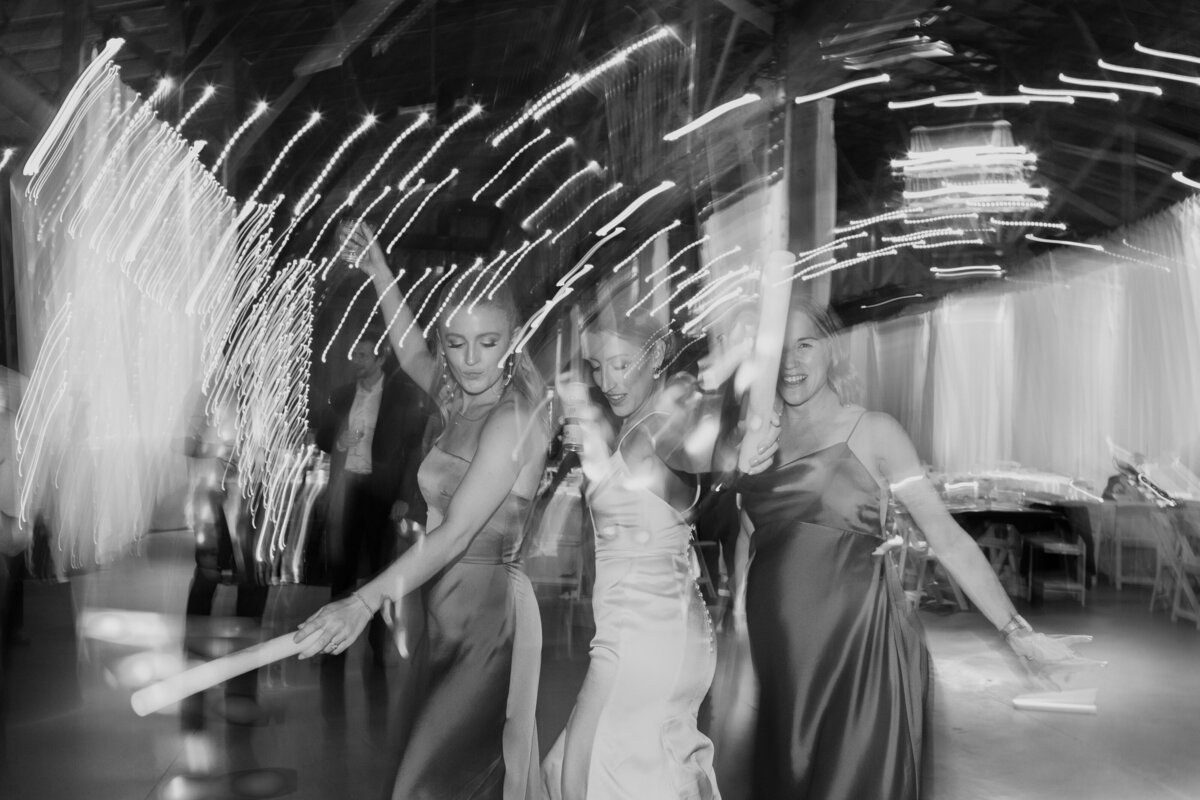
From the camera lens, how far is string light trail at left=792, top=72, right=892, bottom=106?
186 cm

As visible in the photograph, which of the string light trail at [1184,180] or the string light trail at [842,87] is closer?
the string light trail at [1184,180]

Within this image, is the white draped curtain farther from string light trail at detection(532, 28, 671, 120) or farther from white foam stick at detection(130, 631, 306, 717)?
white foam stick at detection(130, 631, 306, 717)

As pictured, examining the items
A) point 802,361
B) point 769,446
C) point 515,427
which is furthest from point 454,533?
point 802,361

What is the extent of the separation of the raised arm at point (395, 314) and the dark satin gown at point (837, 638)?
2.41ft

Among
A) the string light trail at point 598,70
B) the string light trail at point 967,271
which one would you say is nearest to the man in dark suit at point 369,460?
the string light trail at point 598,70

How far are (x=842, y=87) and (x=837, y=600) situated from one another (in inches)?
37.4

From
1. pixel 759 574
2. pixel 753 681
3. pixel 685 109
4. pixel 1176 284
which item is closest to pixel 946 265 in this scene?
A: pixel 1176 284

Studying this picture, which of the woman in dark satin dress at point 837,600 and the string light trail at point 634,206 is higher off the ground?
the string light trail at point 634,206

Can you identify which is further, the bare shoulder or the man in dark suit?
the man in dark suit

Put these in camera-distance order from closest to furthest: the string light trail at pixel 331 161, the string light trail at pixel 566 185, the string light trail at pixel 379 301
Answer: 1. the string light trail at pixel 566 185
2. the string light trail at pixel 379 301
3. the string light trail at pixel 331 161

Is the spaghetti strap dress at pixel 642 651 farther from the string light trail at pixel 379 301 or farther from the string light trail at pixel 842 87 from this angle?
the string light trail at pixel 842 87

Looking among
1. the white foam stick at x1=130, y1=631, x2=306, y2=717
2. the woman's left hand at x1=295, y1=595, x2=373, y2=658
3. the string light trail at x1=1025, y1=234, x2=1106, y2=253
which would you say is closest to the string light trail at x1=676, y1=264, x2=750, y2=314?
the string light trail at x1=1025, y1=234, x2=1106, y2=253

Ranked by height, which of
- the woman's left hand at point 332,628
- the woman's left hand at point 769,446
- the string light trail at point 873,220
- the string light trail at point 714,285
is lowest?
the woman's left hand at point 332,628

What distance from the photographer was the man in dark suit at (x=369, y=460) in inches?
94.5
